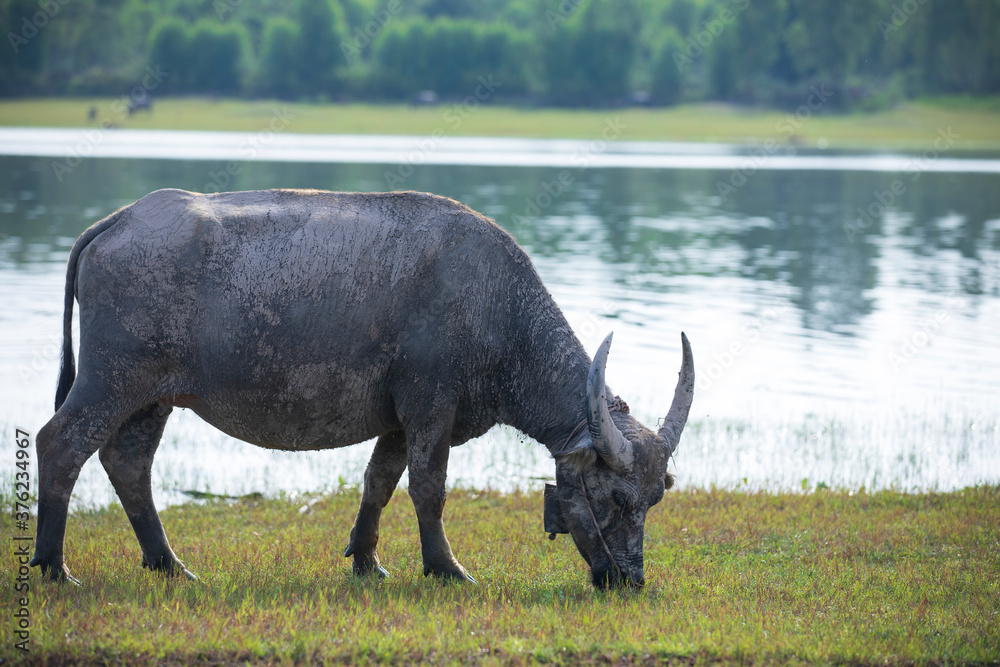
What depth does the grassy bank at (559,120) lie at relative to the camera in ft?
275

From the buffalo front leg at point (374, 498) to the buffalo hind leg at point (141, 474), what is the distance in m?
1.22

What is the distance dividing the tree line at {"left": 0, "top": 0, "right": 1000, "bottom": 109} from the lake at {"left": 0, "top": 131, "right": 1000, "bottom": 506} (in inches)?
1966

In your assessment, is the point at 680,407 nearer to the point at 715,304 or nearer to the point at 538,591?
the point at 538,591

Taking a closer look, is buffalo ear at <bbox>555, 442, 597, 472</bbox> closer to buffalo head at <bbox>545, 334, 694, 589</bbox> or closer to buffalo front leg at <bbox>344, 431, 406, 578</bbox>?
buffalo head at <bbox>545, 334, 694, 589</bbox>

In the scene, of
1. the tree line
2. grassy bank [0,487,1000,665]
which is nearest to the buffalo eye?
grassy bank [0,487,1000,665]

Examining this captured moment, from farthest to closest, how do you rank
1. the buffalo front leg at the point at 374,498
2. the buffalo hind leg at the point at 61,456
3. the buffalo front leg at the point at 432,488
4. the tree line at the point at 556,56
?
the tree line at the point at 556,56, the buffalo front leg at the point at 374,498, the buffalo front leg at the point at 432,488, the buffalo hind leg at the point at 61,456

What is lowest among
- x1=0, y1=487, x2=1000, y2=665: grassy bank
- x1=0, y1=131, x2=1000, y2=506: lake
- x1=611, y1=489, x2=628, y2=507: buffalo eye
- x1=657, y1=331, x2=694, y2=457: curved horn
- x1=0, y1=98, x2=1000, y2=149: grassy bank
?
x1=0, y1=98, x2=1000, y2=149: grassy bank

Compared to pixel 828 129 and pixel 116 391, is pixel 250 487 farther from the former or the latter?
pixel 828 129

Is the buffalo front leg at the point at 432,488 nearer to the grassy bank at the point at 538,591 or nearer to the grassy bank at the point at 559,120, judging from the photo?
the grassy bank at the point at 538,591

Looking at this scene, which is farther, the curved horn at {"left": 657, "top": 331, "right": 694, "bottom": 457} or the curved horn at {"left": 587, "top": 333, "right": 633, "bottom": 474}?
the curved horn at {"left": 657, "top": 331, "right": 694, "bottom": 457}

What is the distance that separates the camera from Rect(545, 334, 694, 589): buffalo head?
7523mm

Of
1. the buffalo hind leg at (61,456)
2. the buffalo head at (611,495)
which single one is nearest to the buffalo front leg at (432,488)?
the buffalo head at (611,495)

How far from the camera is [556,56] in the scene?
106 m

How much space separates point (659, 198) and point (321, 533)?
1426 inches
